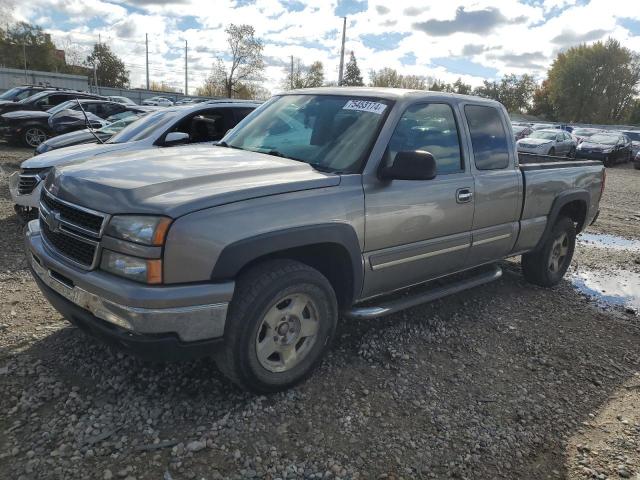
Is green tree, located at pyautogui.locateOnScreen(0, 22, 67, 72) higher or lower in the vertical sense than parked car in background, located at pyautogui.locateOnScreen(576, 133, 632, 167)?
higher

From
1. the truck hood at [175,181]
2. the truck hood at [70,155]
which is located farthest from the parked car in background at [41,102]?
the truck hood at [175,181]

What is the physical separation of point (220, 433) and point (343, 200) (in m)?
1.53

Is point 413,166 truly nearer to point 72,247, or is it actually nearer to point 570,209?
point 72,247

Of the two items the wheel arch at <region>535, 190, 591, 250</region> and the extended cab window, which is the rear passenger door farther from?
the wheel arch at <region>535, 190, 591, 250</region>

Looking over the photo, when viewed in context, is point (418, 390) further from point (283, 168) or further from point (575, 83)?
point (575, 83)

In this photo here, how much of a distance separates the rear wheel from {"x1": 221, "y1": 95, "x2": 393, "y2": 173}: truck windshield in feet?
40.0

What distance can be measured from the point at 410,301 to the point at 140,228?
6.92 feet

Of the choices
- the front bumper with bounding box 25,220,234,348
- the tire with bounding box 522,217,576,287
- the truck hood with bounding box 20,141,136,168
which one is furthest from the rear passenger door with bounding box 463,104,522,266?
the truck hood with bounding box 20,141,136,168

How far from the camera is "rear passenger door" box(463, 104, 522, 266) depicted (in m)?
4.18

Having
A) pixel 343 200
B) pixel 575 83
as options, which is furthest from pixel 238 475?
pixel 575 83

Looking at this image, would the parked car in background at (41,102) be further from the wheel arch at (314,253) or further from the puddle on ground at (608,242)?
the wheel arch at (314,253)

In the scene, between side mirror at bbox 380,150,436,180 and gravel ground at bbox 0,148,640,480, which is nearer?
gravel ground at bbox 0,148,640,480

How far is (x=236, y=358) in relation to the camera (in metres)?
2.80

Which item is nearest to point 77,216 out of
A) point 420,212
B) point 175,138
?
point 420,212
